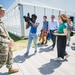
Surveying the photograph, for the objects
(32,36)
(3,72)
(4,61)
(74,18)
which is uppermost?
(74,18)

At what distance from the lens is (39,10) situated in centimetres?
1275

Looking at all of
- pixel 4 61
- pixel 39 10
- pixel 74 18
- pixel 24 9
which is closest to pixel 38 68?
pixel 4 61

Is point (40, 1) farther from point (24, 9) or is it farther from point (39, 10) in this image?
point (24, 9)

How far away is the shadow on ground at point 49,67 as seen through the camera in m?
4.18

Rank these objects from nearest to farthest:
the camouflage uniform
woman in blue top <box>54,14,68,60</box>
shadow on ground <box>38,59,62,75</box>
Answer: the camouflage uniform
shadow on ground <box>38,59,62,75</box>
woman in blue top <box>54,14,68,60</box>

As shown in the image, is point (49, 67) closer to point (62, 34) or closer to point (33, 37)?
point (62, 34)

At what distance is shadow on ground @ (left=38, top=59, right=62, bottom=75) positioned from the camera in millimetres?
4184

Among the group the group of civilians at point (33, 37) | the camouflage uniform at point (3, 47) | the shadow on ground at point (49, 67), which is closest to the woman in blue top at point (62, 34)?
the group of civilians at point (33, 37)

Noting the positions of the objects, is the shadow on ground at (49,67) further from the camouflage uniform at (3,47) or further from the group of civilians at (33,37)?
the camouflage uniform at (3,47)

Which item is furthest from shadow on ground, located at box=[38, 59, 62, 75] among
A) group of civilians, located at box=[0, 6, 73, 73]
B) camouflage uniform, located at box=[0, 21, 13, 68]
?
camouflage uniform, located at box=[0, 21, 13, 68]

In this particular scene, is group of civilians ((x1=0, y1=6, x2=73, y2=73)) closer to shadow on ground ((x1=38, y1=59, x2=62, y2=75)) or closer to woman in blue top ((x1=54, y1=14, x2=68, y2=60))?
woman in blue top ((x1=54, y1=14, x2=68, y2=60))

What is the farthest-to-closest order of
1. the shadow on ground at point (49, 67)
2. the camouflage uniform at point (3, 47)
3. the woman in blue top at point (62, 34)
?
the woman in blue top at point (62, 34) → the shadow on ground at point (49, 67) → the camouflage uniform at point (3, 47)

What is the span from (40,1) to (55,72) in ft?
33.5

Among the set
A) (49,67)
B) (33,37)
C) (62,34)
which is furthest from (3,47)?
(33,37)
